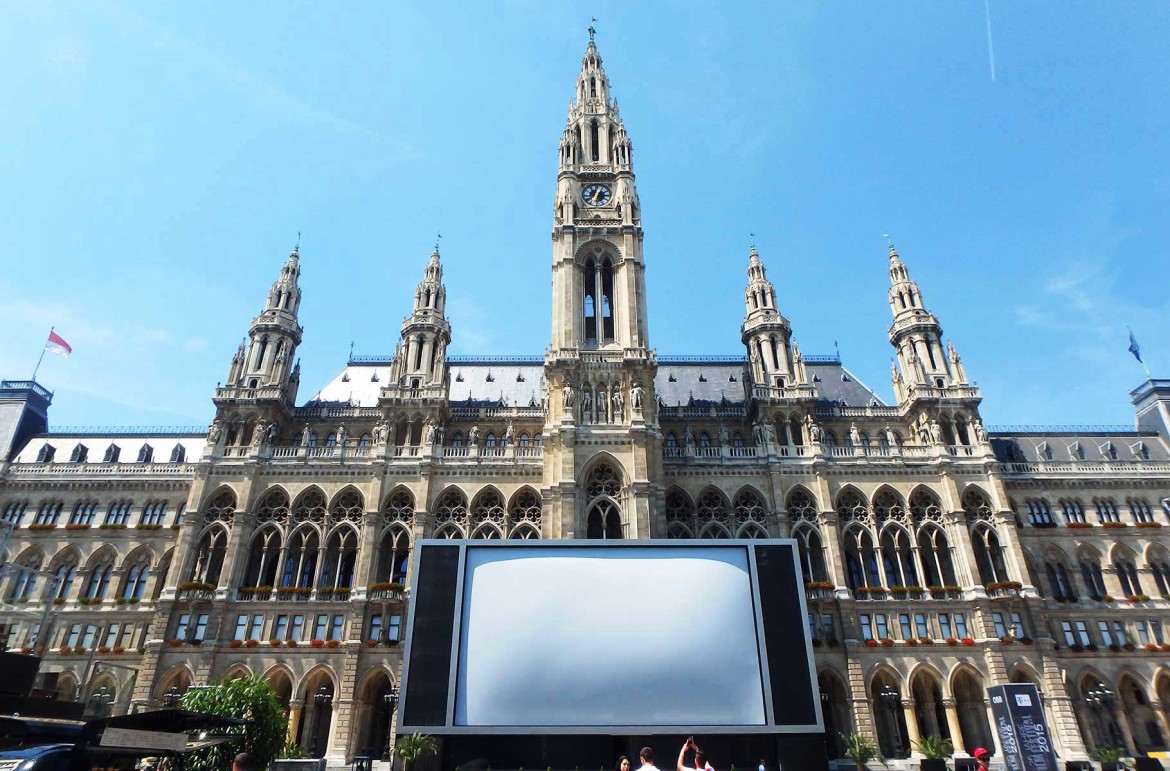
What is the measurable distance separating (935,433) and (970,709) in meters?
17.2

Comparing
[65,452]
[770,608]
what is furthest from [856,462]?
[65,452]

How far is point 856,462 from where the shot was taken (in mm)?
44812

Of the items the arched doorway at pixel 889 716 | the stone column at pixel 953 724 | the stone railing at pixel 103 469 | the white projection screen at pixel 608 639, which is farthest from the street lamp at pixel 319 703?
the stone column at pixel 953 724

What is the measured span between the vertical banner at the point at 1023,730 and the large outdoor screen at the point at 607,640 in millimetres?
7302

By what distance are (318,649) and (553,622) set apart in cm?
1888

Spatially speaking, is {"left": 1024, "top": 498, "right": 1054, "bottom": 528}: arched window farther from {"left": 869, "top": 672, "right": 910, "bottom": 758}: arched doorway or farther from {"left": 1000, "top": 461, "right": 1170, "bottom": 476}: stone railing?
{"left": 869, "top": 672, "right": 910, "bottom": 758}: arched doorway

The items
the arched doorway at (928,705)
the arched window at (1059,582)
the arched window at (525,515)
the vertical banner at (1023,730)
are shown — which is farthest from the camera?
the arched window at (1059,582)

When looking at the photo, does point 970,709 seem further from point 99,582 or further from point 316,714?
point 99,582

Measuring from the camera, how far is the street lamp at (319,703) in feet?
121

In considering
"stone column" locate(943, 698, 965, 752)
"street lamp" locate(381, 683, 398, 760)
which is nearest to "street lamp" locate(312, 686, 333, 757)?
"street lamp" locate(381, 683, 398, 760)

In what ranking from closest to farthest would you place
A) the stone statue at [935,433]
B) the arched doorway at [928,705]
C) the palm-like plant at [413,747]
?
1. the palm-like plant at [413,747]
2. the arched doorway at [928,705]
3. the stone statue at [935,433]

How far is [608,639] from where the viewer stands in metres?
26.9

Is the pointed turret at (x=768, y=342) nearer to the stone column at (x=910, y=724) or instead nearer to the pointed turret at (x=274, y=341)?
the stone column at (x=910, y=724)

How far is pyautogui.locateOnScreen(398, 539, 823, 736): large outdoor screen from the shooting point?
25.6 meters
